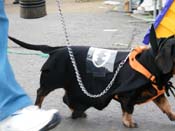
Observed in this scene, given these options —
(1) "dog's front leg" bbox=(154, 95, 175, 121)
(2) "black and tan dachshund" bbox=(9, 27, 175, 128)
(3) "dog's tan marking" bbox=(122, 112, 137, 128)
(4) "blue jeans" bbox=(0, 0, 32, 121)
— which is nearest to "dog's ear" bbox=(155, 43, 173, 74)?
(2) "black and tan dachshund" bbox=(9, 27, 175, 128)

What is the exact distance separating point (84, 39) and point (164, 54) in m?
4.06

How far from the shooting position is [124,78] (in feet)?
13.0

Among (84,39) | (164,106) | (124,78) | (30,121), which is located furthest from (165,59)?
(84,39)

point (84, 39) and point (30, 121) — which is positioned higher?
point (30, 121)

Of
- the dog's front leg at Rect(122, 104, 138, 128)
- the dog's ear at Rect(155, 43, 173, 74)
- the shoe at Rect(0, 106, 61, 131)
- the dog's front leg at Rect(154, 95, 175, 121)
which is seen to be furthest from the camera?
the dog's front leg at Rect(154, 95, 175, 121)

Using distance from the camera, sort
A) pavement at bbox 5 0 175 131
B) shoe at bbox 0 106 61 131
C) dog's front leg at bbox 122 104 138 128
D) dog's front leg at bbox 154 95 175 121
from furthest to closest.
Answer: pavement at bbox 5 0 175 131 → dog's front leg at bbox 154 95 175 121 → dog's front leg at bbox 122 104 138 128 → shoe at bbox 0 106 61 131

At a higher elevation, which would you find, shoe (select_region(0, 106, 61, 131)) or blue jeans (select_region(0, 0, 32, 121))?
blue jeans (select_region(0, 0, 32, 121))

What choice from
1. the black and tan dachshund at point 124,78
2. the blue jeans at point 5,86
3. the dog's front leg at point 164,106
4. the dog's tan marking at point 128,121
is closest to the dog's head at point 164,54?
the black and tan dachshund at point 124,78

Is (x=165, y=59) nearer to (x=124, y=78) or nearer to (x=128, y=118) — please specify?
(x=124, y=78)

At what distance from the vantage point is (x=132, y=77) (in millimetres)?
3914

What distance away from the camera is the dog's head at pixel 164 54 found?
3.76m

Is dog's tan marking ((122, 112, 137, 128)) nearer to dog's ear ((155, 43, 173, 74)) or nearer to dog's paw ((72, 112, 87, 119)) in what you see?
dog's paw ((72, 112, 87, 119))

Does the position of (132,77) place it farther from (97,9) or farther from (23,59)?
(97,9)

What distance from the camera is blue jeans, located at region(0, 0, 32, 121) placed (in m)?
3.30
